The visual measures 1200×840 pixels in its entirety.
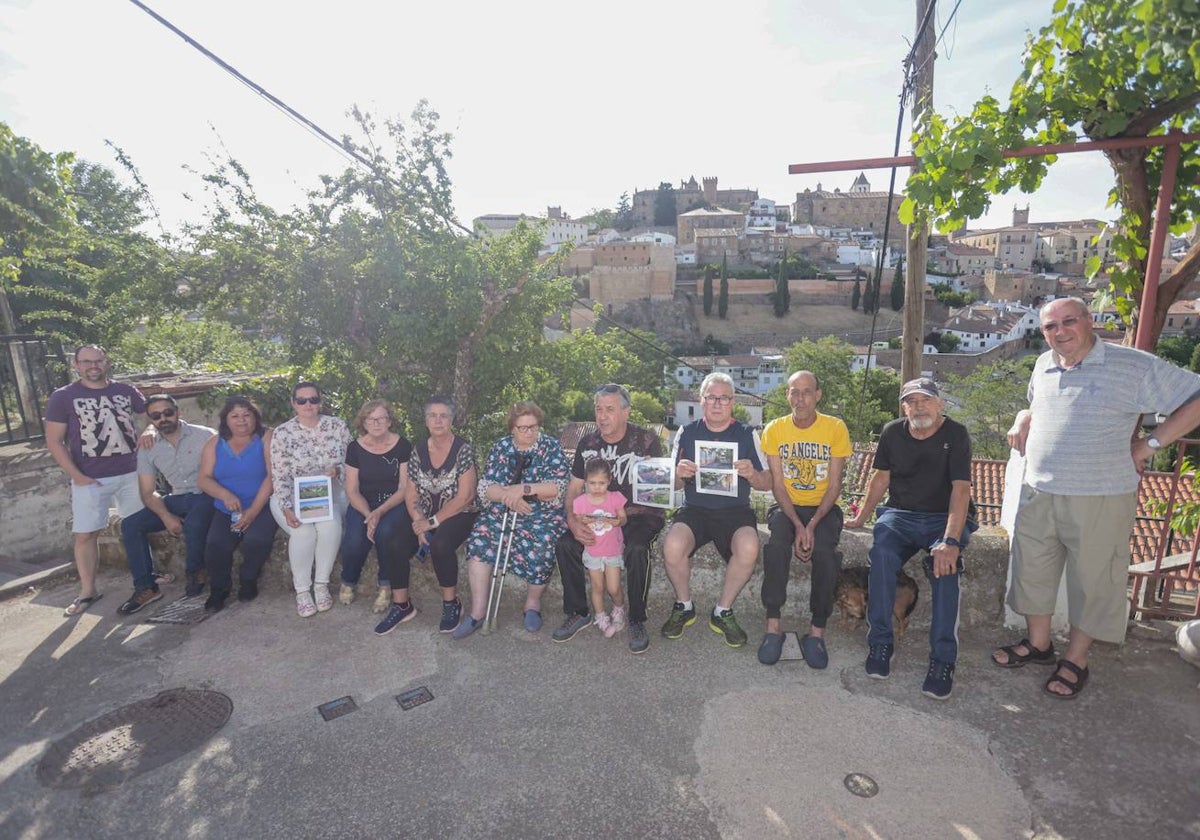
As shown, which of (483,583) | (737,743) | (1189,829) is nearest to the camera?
(1189,829)

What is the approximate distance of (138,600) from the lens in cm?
425

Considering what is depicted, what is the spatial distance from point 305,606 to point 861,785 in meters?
3.27

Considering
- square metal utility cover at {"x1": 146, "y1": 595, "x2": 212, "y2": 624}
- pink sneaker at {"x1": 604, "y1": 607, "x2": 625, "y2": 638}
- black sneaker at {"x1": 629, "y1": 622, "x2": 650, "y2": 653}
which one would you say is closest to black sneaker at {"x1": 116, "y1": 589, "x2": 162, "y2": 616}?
square metal utility cover at {"x1": 146, "y1": 595, "x2": 212, "y2": 624}

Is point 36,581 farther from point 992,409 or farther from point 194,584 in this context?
point 992,409

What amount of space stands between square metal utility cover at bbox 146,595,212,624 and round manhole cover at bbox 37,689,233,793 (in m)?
0.87

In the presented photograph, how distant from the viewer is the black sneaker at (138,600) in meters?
4.17

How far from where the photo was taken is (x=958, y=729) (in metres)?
2.76

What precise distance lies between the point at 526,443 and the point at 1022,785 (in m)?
2.82

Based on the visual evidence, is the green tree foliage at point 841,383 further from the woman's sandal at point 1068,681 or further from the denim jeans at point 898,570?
the woman's sandal at point 1068,681

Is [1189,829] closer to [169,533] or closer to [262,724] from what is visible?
[262,724]

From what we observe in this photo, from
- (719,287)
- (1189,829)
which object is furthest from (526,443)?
(719,287)

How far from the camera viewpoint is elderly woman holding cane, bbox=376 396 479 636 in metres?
3.85

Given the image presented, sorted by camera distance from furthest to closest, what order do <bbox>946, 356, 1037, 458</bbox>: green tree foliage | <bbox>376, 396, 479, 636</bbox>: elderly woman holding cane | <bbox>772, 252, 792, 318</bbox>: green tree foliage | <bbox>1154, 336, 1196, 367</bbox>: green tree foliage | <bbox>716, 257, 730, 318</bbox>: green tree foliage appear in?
1. <bbox>716, 257, 730, 318</bbox>: green tree foliage
2. <bbox>772, 252, 792, 318</bbox>: green tree foliage
3. <bbox>1154, 336, 1196, 367</bbox>: green tree foliage
4. <bbox>946, 356, 1037, 458</bbox>: green tree foliage
5. <bbox>376, 396, 479, 636</bbox>: elderly woman holding cane

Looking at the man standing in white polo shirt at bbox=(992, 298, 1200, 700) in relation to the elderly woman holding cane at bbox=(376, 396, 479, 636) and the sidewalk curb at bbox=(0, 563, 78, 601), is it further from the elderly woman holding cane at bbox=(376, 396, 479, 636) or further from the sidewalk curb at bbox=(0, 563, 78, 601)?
the sidewalk curb at bbox=(0, 563, 78, 601)
